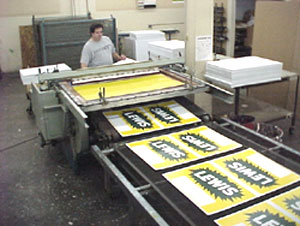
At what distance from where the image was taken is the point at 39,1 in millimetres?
7012

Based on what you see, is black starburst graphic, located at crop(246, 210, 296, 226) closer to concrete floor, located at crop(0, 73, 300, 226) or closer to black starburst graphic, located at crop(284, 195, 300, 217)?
black starburst graphic, located at crop(284, 195, 300, 217)

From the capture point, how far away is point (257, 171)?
197 cm

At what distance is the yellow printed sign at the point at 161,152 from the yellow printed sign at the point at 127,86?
1.59 ft

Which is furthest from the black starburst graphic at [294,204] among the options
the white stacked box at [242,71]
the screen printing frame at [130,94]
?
the white stacked box at [242,71]

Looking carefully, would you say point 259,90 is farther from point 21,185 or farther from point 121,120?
point 21,185

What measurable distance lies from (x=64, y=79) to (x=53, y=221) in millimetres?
1137

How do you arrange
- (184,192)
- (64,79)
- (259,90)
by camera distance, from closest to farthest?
(184,192) → (64,79) → (259,90)

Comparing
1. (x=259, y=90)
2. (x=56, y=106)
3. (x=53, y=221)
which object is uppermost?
(x=56, y=106)

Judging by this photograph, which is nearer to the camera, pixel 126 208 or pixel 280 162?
pixel 280 162

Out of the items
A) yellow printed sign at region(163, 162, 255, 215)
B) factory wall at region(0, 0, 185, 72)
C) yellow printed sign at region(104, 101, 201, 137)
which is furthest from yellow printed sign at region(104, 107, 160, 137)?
factory wall at region(0, 0, 185, 72)

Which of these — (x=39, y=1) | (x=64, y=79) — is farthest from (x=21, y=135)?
(x=39, y=1)

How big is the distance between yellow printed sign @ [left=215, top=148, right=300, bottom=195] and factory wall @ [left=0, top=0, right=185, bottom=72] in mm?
6018

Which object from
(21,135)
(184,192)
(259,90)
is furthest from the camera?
(259,90)

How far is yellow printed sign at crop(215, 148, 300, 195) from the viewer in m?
1.85
